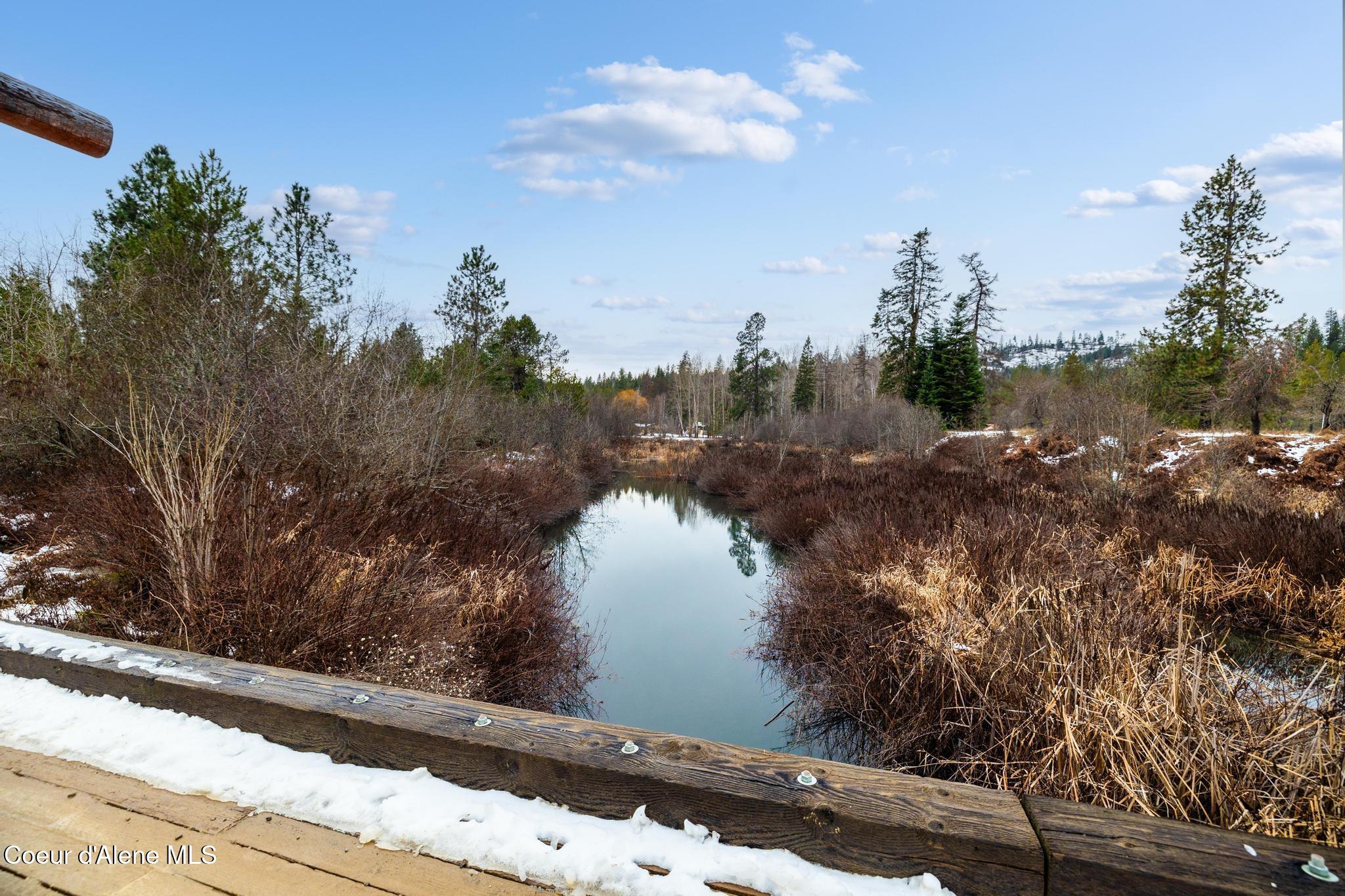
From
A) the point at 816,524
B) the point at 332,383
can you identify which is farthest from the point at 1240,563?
the point at 332,383

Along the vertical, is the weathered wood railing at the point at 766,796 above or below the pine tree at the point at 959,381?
below

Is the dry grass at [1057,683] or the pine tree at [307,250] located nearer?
the dry grass at [1057,683]

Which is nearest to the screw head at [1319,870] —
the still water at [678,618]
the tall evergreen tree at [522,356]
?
the still water at [678,618]

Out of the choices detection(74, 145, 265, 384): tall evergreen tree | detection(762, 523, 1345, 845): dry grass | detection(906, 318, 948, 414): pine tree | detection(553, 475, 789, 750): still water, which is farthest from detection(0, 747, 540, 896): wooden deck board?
detection(906, 318, 948, 414): pine tree

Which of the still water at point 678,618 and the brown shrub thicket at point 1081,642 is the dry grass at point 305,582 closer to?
the still water at point 678,618

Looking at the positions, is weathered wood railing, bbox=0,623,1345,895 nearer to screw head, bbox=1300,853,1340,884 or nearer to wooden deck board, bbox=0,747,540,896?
screw head, bbox=1300,853,1340,884

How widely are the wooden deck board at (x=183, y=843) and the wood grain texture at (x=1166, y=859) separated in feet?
4.19

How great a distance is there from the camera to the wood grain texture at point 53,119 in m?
1.78

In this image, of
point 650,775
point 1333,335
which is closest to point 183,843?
point 650,775

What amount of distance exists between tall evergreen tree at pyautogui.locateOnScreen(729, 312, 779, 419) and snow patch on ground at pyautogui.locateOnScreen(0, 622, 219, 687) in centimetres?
4391

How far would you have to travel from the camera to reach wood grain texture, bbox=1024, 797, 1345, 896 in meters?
1.35

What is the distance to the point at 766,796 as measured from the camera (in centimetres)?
165

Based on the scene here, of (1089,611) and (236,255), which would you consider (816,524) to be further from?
(236,255)

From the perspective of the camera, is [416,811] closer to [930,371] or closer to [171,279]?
[171,279]
